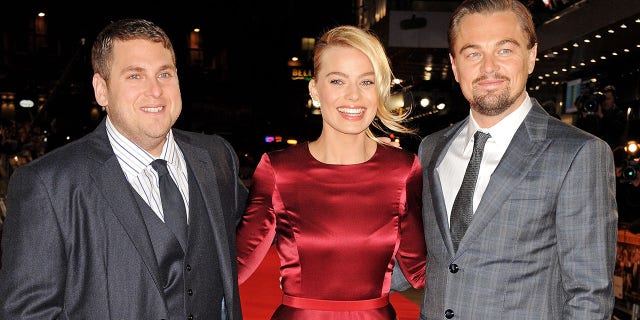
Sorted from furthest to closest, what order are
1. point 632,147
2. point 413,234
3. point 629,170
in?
point 632,147 → point 629,170 → point 413,234

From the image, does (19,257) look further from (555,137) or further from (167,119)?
(555,137)

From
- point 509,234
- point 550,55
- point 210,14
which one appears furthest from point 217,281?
point 210,14

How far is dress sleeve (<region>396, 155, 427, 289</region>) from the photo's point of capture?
117 inches

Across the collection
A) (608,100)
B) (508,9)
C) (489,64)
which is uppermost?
(508,9)

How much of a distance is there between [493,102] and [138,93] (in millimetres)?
1429

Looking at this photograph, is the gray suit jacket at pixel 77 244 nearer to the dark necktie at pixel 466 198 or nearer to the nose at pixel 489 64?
the dark necktie at pixel 466 198

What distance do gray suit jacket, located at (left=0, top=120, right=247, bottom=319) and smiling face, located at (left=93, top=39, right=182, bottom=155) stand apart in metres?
0.12

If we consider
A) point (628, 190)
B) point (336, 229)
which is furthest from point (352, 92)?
point (628, 190)

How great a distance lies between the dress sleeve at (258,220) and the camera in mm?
3000

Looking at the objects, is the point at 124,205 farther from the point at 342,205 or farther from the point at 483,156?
the point at 483,156

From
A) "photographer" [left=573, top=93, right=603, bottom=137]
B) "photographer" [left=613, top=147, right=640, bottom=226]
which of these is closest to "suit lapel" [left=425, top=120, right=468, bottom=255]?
"photographer" [left=613, top=147, right=640, bottom=226]

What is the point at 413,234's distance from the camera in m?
3.00

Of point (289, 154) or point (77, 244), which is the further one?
point (289, 154)

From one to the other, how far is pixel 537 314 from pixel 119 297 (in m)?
1.58
